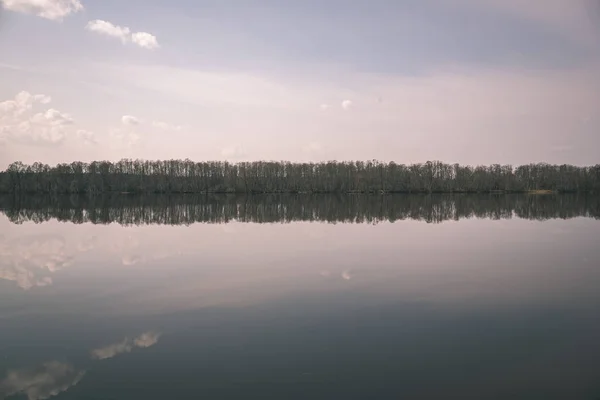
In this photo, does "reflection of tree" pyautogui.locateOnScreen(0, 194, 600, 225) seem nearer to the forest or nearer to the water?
the water

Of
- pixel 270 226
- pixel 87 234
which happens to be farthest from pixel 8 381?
pixel 270 226

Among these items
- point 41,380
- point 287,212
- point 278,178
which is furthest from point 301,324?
point 278,178

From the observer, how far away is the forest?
418ft

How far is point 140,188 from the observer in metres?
129

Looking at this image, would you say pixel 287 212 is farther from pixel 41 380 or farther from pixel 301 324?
pixel 41 380

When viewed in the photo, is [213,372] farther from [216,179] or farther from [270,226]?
[216,179]

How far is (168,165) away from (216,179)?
60.4 feet

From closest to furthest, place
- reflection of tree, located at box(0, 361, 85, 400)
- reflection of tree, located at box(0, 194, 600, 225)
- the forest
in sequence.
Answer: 1. reflection of tree, located at box(0, 361, 85, 400)
2. reflection of tree, located at box(0, 194, 600, 225)
3. the forest

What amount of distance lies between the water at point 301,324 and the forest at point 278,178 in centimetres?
11505

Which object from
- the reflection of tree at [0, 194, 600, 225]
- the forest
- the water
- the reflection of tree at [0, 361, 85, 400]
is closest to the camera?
the reflection of tree at [0, 361, 85, 400]

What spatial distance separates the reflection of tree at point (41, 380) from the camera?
6145 millimetres

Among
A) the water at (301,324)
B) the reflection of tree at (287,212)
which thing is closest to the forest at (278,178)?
the reflection of tree at (287,212)

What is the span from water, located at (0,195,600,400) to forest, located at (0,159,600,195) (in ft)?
377

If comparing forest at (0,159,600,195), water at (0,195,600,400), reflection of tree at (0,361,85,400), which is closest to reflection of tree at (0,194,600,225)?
water at (0,195,600,400)
